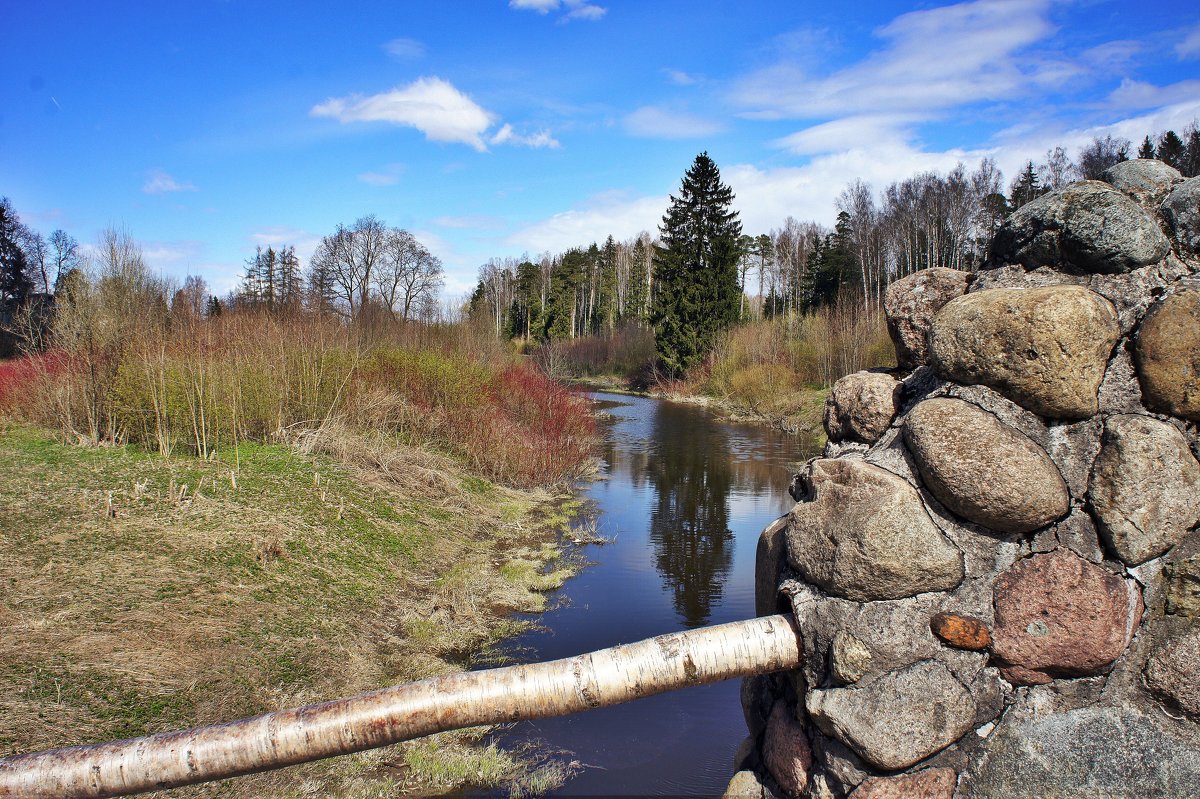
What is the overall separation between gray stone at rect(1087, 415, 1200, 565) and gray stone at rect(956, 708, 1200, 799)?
19.4 inches

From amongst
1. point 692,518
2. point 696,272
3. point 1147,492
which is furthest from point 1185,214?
point 696,272

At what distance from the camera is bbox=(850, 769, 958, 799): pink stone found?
2.22 meters

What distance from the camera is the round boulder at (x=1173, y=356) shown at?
218 centimetres

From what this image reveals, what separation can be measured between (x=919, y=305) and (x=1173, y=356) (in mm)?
912

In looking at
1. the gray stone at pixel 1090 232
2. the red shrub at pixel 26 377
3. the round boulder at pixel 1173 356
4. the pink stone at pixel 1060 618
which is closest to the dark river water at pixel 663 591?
the pink stone at pixel 1060 618

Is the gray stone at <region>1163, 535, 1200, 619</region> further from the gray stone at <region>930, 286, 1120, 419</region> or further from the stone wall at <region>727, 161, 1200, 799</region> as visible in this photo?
the gray stone at <region>930, 286, 1120, 419</region>

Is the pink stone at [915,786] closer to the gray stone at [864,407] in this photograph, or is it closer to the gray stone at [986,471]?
the gray stone at [986,471]

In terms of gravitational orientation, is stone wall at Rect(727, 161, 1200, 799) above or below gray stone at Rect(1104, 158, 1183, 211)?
below

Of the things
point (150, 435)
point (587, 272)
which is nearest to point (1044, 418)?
point (150, 435)

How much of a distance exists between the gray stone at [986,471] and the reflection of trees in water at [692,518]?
20.4 feet

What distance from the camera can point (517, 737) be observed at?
5590mm

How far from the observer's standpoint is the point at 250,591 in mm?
6781

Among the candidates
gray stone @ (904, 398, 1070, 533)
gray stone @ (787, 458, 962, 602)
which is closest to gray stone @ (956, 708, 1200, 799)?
gray stone @ (787, 458, 962, 602)

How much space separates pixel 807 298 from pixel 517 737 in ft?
157
